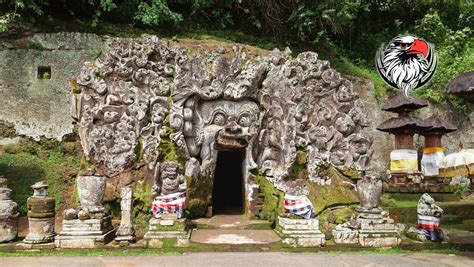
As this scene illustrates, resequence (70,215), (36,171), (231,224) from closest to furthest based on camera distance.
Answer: (70,215), (231,224), (36,171)

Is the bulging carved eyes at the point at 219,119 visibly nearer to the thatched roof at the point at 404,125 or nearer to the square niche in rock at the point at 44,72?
the thatched roof at the point at 404,125

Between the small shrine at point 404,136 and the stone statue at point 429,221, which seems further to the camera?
→ the small shrine at point 404,136

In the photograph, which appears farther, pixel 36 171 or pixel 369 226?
pixel 36 171

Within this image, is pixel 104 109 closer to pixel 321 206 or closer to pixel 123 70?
pixel 123 70

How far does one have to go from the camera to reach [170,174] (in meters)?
8.98

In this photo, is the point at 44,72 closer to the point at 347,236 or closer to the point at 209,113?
the point at 209,113

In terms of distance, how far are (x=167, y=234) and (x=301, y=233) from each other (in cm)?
270

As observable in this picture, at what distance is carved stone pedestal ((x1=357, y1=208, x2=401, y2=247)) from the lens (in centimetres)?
898

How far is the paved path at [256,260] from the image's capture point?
7.49 meters

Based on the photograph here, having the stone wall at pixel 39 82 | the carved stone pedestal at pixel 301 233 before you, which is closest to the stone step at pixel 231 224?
the carved stone pedestal at pixel 301 233

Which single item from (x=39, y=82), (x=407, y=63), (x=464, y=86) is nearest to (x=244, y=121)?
(x=464, y=86)

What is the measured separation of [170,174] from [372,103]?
33.7 ft

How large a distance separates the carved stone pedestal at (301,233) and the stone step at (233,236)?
0.41 m

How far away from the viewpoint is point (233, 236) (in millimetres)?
9539
